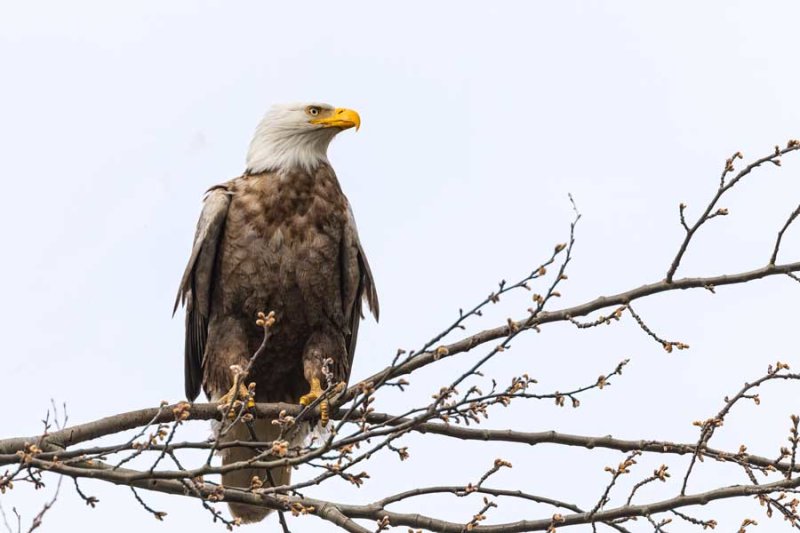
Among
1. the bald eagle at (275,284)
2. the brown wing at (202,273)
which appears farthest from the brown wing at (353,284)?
the brown wing at (202,273)

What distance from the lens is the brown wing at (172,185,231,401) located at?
23.0 feet

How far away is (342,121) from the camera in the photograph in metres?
7.66

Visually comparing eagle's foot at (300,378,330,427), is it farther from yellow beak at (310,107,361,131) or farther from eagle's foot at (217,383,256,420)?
yellow beak at (310,107,361,131)

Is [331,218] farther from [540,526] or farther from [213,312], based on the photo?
[540,526]

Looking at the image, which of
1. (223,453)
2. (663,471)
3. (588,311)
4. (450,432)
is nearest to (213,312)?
(223,453)

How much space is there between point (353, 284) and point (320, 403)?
1.86m

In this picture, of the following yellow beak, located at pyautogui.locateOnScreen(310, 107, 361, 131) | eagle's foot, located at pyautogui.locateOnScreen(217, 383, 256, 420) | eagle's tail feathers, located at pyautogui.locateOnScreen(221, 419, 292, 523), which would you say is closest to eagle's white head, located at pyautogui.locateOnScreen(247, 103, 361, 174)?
yellow beak, located at pyautogui.locateOnScreen(310, 107, 361, 131)

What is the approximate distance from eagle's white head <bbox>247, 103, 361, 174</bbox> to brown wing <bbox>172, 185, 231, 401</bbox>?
39 centimetres

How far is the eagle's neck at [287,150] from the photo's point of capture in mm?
7363

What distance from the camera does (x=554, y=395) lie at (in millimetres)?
4852

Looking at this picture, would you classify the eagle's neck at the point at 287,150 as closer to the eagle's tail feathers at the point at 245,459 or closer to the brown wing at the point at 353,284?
the brown wing at the point at 353,284

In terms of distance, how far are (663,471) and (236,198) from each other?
3.40m

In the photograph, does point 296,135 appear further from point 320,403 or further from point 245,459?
point 320,403

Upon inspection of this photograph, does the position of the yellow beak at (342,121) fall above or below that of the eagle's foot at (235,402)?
above
